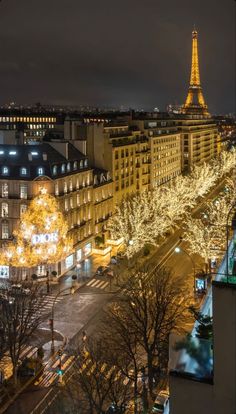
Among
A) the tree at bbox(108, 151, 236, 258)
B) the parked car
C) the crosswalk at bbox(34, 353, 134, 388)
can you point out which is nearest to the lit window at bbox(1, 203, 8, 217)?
the parked car

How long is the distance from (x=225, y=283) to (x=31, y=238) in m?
48.6

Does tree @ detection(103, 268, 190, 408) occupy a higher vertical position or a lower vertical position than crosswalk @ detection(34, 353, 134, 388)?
higher

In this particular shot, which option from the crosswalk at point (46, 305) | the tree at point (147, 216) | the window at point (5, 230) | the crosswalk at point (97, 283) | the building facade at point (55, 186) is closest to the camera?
the crosswalk at point (46, 305)

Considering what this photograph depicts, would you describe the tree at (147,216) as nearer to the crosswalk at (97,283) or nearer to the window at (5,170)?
the crosswalk at (97,283)

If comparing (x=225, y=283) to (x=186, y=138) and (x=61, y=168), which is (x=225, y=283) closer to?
(x=61, y=168)

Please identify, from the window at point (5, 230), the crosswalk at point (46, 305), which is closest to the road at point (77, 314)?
the crosswalk at point (46, 305)

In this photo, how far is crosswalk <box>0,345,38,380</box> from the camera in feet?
127

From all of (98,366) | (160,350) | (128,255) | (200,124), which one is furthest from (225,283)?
(200,124)

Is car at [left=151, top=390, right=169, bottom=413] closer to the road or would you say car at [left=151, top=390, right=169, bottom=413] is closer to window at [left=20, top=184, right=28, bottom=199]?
the road

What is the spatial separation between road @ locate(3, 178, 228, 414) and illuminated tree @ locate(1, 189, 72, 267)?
6.39 meters

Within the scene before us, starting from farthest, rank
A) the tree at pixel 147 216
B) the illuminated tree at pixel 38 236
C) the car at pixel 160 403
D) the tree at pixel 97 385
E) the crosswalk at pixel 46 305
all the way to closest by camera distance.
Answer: the tree at pixel 147 216 < the illuminated tree at pixel 38 236 < the crosswalk at pixel 46 305 < the car at pixel 160 403 < the tree at pixel 97 385

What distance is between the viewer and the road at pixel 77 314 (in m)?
35.0

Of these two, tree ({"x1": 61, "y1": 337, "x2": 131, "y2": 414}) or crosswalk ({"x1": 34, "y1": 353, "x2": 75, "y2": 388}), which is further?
crosswalk ({"x1": 34, "y1": 353, "x2": 75, "y2": 388})

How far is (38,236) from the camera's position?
196 ft
